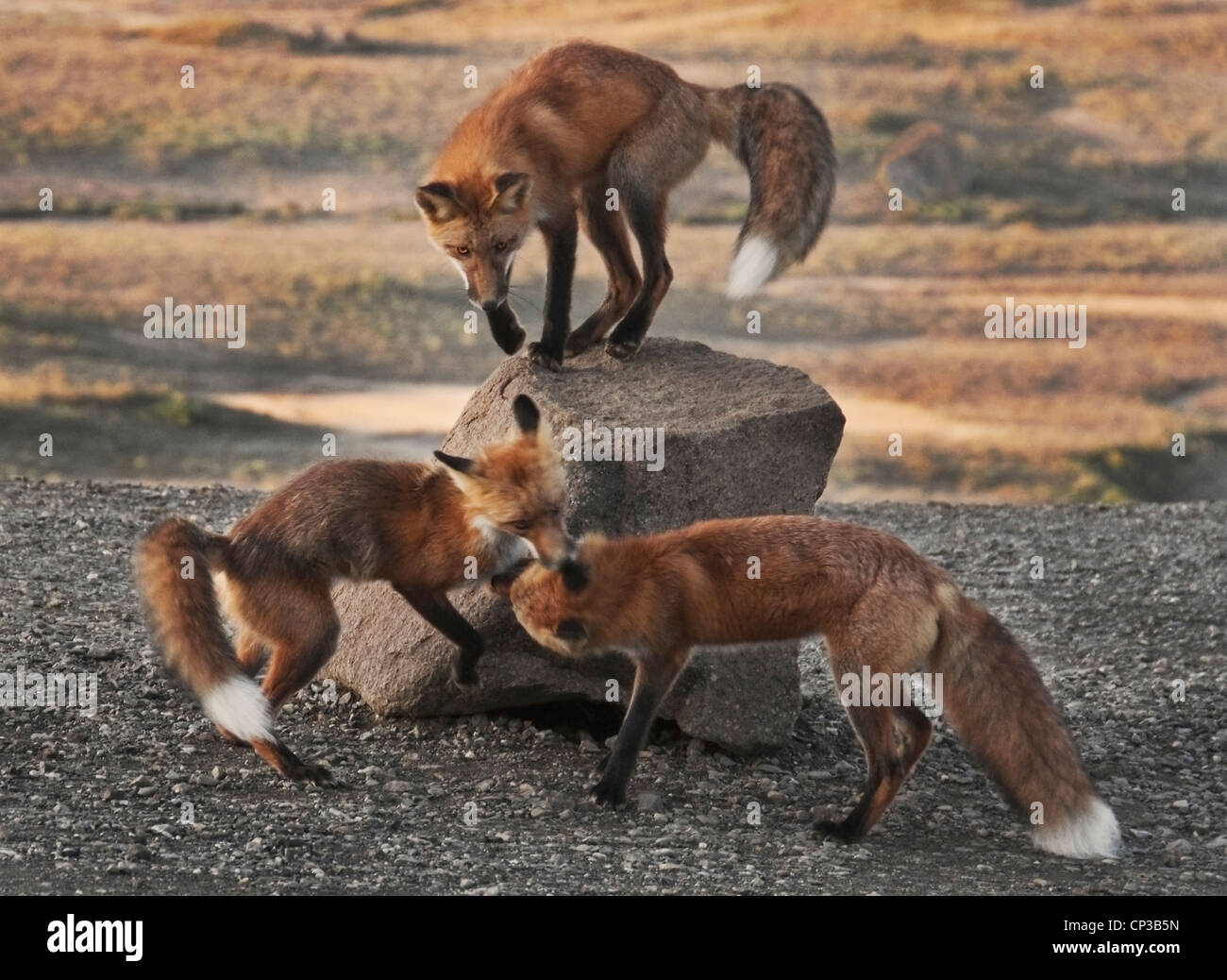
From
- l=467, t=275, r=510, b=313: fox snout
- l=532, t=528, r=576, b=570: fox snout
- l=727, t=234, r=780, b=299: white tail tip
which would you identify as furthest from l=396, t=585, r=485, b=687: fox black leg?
l=727, t=234, r=780, b=299: white tail tip

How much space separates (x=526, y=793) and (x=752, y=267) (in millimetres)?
3296

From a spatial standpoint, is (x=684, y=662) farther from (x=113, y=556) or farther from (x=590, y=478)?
(x=113, y=556)

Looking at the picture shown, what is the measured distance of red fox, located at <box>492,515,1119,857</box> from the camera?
22.6 feet

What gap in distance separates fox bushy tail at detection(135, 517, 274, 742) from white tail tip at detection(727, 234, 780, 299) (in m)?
3.26

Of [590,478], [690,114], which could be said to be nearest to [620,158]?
[690,114]

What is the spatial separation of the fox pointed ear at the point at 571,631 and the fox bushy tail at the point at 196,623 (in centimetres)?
138

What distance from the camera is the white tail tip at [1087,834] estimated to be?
6.89 m

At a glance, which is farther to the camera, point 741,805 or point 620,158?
point 620,158

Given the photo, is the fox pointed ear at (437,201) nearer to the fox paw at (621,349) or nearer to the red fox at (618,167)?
the red fox at (618,167)

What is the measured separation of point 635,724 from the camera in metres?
7.16

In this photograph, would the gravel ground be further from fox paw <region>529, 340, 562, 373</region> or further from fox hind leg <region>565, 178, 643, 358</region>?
fox hind leg <region>565, 178, 643, 358</region>

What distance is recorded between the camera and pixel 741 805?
755cm

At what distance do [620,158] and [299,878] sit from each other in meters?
4.56

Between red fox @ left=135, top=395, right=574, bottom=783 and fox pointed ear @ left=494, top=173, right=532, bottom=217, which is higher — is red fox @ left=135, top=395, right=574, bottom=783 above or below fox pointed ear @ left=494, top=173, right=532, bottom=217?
below
